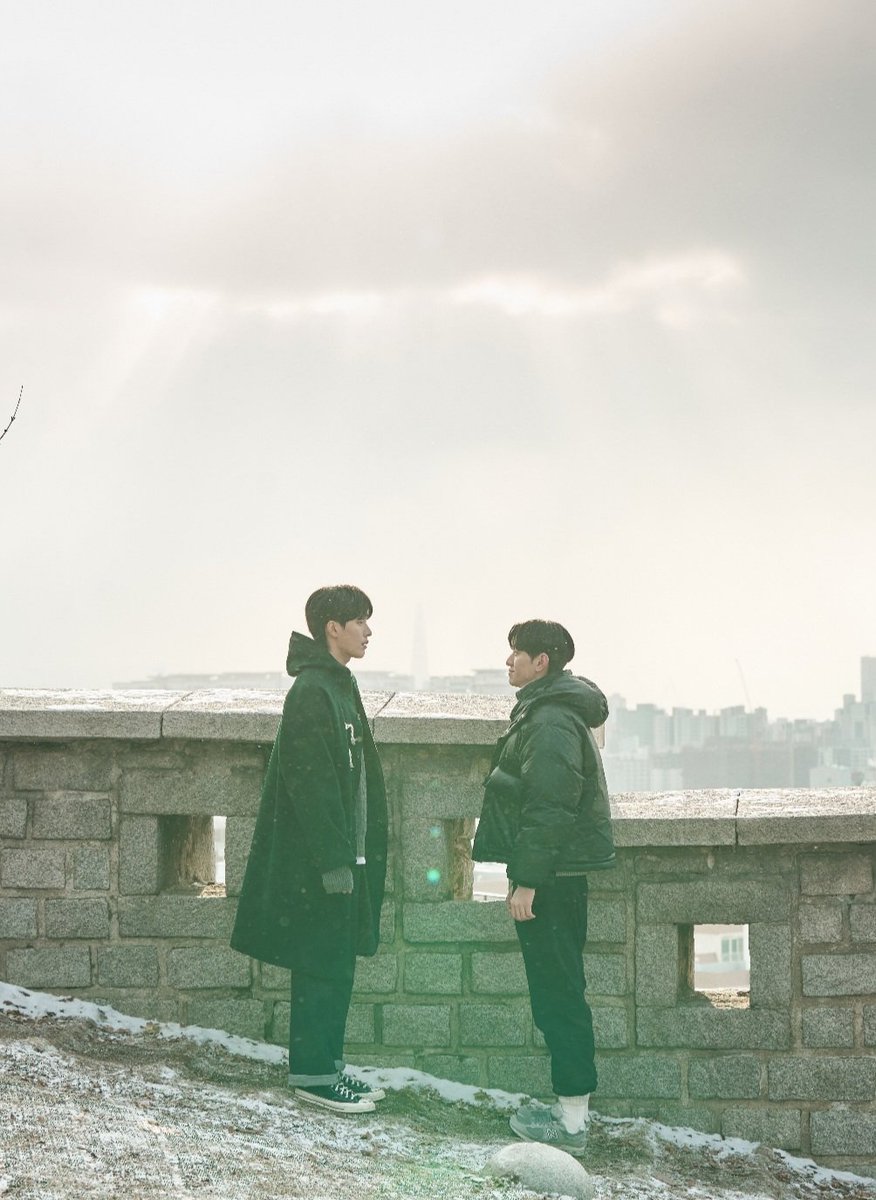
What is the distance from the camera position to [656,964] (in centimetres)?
581

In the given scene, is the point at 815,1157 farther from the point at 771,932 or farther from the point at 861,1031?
the point at 771,932

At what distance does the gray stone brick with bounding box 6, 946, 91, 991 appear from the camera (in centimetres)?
596

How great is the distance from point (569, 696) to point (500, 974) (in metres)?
1.47

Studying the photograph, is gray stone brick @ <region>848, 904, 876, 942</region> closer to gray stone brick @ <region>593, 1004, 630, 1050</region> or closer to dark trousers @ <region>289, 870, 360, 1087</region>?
gray stone brick @ <region>593, 1004, 630, 1050</region>

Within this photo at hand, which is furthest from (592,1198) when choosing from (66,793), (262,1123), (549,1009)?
(66,793)

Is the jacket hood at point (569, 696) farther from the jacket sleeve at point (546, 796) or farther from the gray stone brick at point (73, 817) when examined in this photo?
the gray stone brick at point (73, 817)

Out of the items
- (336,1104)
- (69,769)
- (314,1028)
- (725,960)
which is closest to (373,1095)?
(336,1104)

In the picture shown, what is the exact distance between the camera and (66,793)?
5.99 metres

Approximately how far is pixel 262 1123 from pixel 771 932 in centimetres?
241

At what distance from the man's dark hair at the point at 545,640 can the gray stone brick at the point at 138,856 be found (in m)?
1.94

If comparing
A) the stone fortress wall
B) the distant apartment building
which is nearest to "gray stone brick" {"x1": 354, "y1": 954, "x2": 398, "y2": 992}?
the stone fortress wall

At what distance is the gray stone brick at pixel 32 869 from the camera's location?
5973 mm

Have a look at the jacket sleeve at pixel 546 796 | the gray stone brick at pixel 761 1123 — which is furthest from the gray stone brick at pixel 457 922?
the gray stone brick at pixel 761 1123

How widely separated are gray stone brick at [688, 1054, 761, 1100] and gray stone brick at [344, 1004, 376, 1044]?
1428mm
